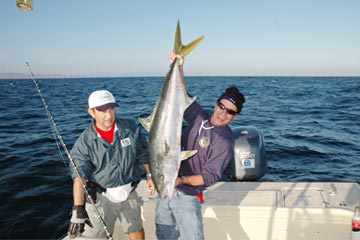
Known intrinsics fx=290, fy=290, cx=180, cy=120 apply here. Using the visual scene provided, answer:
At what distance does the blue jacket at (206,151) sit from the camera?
121 inches

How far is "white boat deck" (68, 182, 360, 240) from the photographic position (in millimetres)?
3648

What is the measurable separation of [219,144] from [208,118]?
1.42 feet

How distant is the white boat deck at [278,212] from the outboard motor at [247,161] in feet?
3.85

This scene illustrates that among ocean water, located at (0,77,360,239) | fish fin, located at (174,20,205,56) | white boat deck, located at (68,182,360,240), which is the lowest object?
ocean water, located at (0,77,360,239)

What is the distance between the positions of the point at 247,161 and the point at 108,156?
3.17 meters

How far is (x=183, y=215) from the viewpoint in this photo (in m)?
3.22

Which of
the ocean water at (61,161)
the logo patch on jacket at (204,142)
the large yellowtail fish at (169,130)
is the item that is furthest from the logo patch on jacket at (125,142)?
the ocean water at (61,161)

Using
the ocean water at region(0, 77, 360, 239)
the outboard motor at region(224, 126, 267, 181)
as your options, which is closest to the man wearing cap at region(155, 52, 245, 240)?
the outboard motor at region(224, 126, 267, 181)

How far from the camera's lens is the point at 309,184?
14.6 ft

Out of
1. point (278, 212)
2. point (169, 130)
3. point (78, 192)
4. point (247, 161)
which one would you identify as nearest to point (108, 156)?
point (78, 192)

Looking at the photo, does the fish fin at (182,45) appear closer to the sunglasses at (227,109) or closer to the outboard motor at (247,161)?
the sunglasses at (227,109)

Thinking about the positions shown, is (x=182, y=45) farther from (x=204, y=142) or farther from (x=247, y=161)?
(x=247, y=161)

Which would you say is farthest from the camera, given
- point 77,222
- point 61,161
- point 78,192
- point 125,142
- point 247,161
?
point 61,161

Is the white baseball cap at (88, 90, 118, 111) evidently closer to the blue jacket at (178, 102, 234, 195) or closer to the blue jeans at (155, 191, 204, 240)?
the blue jacket at (178, 102, 234, 195)
